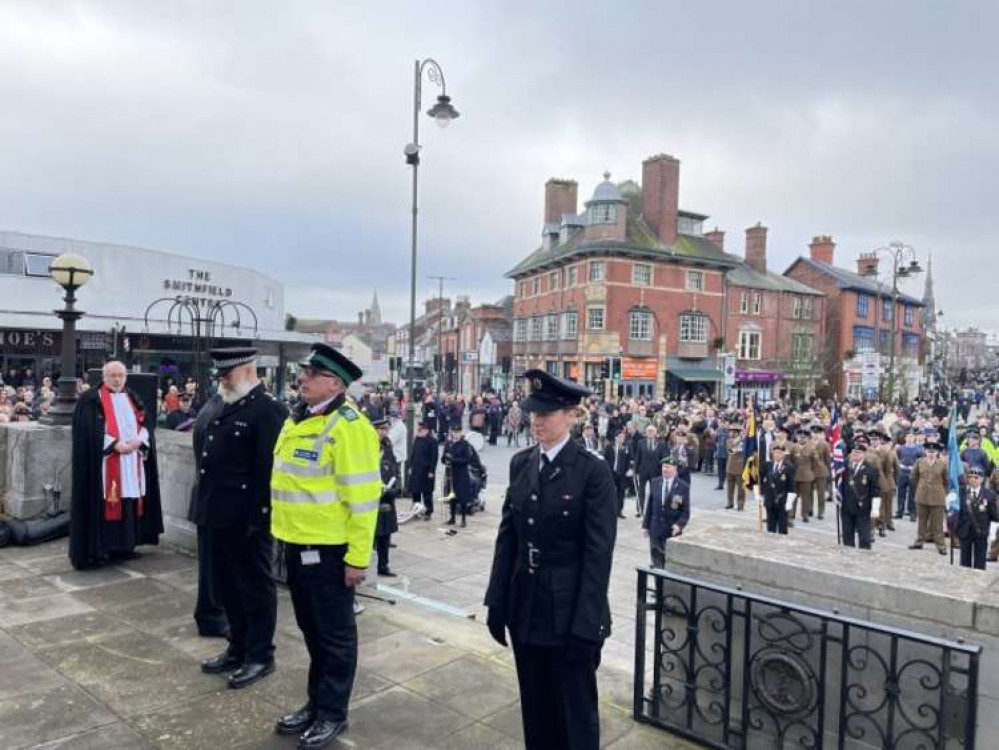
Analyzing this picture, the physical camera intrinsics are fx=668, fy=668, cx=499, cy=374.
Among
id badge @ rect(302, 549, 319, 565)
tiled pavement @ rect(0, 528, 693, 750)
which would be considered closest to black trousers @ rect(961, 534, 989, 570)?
tiled pavement @ rect(0, 528, 693, 750)

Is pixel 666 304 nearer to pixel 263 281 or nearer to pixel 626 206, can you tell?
pixel 626 206

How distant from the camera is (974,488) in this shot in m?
9.79

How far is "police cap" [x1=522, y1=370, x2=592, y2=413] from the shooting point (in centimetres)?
316

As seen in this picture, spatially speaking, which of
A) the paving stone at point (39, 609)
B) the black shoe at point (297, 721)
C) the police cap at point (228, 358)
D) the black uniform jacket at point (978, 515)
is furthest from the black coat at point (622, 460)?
the black shoe at point (297, 721)

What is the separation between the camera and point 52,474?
23.6ft

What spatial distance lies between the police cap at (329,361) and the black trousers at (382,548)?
15.8ft

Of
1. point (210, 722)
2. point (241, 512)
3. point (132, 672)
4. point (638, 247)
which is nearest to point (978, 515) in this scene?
point (241, 512)

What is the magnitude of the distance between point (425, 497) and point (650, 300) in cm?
3416

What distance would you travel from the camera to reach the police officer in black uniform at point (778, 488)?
11539 mm

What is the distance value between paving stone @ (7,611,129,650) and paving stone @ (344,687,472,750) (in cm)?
215

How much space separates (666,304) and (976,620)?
43154mm

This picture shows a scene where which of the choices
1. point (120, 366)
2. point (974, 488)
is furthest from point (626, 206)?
point (120, 366)

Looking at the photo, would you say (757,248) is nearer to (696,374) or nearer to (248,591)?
(696,374)

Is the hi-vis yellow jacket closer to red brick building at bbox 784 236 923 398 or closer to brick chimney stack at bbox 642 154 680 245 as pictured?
brick chimney stack at bbox 642 154 680 245
